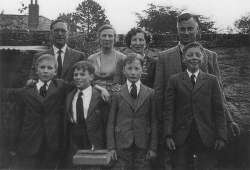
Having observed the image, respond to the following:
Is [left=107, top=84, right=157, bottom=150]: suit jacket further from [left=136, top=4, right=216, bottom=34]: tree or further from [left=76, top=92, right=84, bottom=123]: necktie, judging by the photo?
[left=136, top=4, right=216, bottom=34]: tree

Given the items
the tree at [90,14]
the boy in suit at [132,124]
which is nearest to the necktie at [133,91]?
the boy in suit at [132,124]

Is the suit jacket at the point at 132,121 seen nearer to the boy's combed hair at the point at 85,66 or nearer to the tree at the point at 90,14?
the boy's combed hair at the point at 85,66

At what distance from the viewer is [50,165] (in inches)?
181

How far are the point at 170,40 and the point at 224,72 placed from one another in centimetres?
152

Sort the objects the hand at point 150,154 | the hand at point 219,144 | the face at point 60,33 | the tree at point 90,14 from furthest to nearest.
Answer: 1. the tree at point 90,14
2. the face at point 60,33
3. the hand at point 150,154
4. the hand at point 219,144

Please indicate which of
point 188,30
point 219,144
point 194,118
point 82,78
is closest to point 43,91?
point 82,78

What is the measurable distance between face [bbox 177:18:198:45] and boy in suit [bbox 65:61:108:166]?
120 cm

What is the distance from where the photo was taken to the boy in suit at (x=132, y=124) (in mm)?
4348

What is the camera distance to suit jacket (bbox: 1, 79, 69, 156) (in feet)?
15.0

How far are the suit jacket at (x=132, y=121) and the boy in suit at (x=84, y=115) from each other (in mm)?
174

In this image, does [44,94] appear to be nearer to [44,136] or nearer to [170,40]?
[44,136]

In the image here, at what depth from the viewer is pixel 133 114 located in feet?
14.6

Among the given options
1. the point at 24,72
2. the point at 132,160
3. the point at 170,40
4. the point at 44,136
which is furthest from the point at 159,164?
the point at 170,40

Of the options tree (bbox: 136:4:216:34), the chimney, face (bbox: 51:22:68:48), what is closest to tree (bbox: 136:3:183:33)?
tree (bbox: 136:4:216:34)
